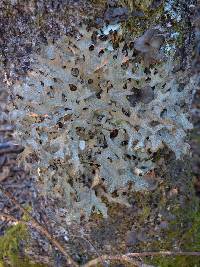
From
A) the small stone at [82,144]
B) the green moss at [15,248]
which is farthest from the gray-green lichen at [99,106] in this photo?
the green moss at [15,248]

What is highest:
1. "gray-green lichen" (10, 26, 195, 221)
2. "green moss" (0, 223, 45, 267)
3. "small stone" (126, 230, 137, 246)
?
"gray-green lichen" (10, 26, 195, 221)

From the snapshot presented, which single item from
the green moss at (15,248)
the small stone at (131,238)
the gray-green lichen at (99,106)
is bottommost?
the small stone at (131,238)

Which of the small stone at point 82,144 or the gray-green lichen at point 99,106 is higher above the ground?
the gray-green lichen at point 99,106

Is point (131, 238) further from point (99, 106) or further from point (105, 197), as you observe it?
point (99, 106)

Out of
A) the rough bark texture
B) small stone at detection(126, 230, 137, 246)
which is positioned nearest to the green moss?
the rough bark texture

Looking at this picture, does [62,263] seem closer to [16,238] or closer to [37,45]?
[16,238]

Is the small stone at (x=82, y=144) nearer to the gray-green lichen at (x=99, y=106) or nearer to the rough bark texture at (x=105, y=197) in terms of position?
the gray-green lichen at (x=99, y=106)

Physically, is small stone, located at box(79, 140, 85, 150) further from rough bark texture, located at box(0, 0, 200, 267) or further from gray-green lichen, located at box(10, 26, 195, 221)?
rough bark texture, located at box(0, 0, 200, 267)

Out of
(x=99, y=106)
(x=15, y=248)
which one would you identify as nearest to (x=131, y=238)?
(x=15, y=248)

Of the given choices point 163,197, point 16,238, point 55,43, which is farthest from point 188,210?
point 55,43
